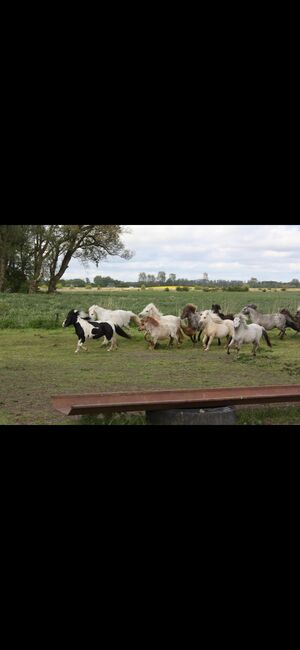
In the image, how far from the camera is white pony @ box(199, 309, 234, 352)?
523 cm

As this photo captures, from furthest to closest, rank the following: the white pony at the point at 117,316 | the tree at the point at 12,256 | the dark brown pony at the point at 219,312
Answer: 1. the dark brown pony at the point at 219,312
2. the white pony at the point at 117,316
3. the tree at the point at 12,256

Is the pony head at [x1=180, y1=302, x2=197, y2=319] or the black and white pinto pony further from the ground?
the pony head at [x1=180, y1=302, x2=197, y2=319]

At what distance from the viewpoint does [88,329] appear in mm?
5062

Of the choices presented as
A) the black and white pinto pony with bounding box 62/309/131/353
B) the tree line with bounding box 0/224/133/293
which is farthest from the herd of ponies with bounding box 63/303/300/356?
the tree line with bounding box 0/224/133/293

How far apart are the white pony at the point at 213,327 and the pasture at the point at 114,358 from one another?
0.23ft

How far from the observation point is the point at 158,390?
4789mm

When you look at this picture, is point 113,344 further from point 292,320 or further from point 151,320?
point 292,320

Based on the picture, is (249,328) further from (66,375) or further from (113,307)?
(66,375)

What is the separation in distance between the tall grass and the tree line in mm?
98

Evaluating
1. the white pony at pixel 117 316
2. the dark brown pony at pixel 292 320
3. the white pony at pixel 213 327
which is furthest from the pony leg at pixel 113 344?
the dark brown pony at pixel 292 320

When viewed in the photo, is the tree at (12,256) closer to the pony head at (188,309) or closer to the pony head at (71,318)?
the pony head at (71,318)

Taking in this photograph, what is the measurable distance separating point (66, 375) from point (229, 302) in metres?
1.38

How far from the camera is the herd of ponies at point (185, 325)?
5.08m

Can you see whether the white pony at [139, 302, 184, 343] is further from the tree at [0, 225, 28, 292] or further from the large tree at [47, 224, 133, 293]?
the tree at [0, 225, 28, 292]
